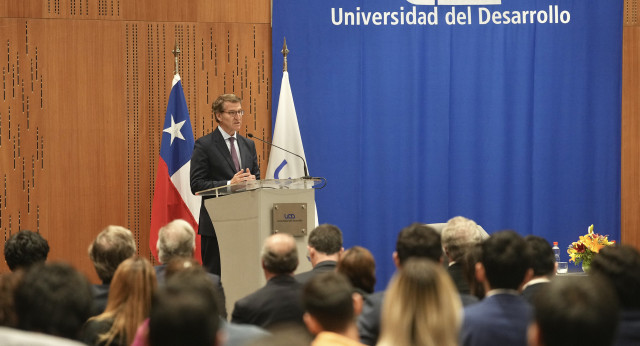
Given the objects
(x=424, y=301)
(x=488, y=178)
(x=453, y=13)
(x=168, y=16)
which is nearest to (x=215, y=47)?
(x=168, y=16)

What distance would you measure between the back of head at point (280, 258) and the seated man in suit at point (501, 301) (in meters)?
0.92

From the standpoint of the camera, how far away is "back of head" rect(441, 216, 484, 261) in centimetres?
425

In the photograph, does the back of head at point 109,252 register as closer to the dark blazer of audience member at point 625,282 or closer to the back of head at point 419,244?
the back of head at point 419,244

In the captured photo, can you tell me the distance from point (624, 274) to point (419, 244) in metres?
0.96

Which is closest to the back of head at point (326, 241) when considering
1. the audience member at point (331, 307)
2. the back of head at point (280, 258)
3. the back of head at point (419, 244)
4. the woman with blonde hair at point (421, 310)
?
the back of head at point (280, 258)

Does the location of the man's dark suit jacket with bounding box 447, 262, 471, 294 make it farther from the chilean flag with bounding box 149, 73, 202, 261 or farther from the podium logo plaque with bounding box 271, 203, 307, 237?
the chilean flag with bounding box 149, 73, 202, 261

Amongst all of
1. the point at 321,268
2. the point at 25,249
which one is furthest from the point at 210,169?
the point at 321,268

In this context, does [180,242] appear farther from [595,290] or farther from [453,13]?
[453,13]

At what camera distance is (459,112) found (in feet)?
26.5

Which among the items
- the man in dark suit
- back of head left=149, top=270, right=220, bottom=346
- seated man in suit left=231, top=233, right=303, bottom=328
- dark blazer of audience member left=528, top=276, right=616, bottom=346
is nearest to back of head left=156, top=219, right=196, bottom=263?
seated man in suit left=231, top=233, right=303, bottom=328

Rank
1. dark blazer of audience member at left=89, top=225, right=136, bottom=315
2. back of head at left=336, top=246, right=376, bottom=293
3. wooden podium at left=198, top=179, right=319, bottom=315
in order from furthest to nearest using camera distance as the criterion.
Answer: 1. wooden podium at left=198, top=179, right=319, bottom=315
2. dark blazer of audience member at left=89, top=225, right=136, bottom=315
3. back of head at left=336, top=246, right=376, bottom=293

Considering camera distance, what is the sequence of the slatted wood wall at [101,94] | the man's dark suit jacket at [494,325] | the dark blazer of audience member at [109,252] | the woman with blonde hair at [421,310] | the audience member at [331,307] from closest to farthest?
the woman with blonde hair at [421,310], the audience member at [331,307], the man's dark suit jacket at [494,325], the dark blazer of audience member at [109,252], the slatted wood wall at [101,94]

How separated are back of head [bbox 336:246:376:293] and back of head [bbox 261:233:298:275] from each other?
235 mm

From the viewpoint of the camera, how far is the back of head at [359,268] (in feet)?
11.8
